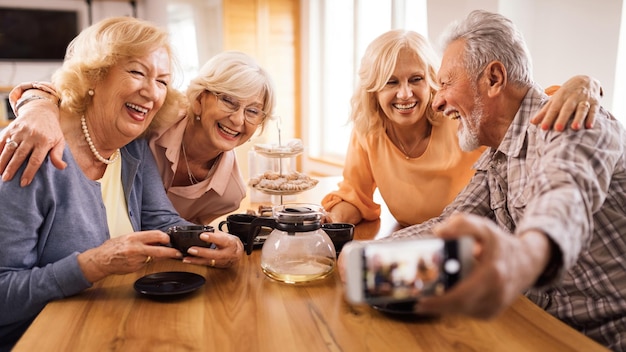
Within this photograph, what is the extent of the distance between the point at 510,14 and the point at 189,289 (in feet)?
7.72

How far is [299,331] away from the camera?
37.7 inches

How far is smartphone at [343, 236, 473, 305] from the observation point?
616 millimetres

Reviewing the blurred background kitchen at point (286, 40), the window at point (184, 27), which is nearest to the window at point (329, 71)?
the blurred background kitchen at point (286, 40)

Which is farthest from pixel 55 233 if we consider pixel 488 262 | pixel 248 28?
pixel 248 28

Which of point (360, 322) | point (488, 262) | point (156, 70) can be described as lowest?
point (360, 322)

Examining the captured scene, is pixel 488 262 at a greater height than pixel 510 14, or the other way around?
pixel 510 14

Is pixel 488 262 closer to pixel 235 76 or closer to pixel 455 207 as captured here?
pixel 455 207

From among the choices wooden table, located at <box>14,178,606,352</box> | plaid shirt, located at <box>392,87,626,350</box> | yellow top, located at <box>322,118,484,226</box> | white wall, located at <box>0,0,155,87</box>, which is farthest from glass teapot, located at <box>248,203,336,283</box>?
white wall, located at <box>0,0,155,87</box>

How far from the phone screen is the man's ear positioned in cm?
85

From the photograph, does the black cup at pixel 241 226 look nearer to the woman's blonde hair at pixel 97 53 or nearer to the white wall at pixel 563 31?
the woman's blonde hair at pixel 97 53

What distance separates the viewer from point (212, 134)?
73.8 inches

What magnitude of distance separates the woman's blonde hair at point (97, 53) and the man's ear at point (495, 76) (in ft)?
3.05

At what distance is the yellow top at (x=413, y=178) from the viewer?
191 centimetres

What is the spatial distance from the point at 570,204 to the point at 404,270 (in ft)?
1.14
